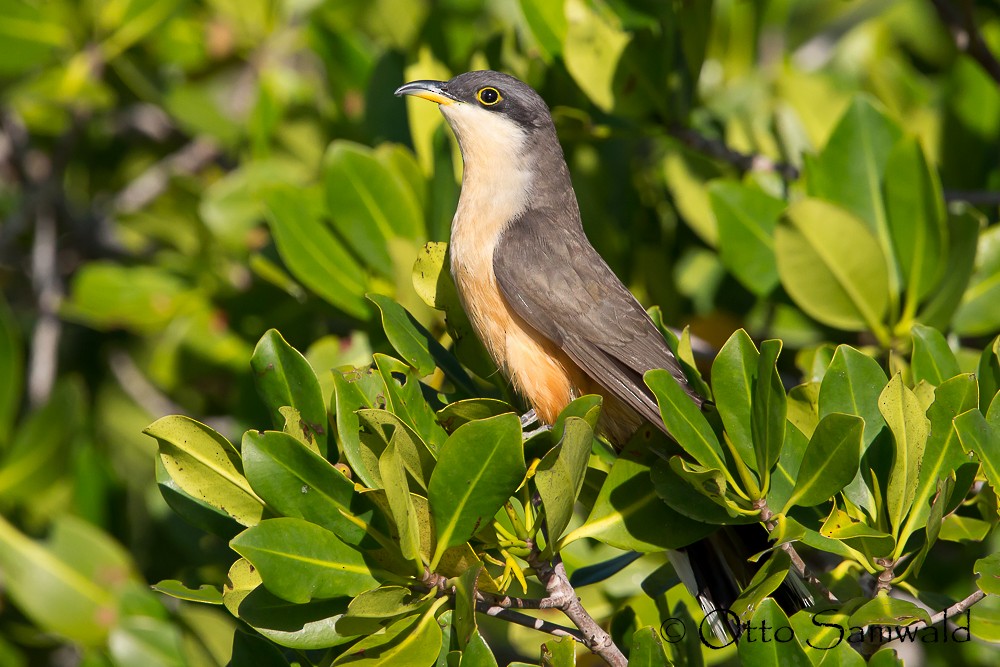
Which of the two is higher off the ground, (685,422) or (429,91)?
(429,91)

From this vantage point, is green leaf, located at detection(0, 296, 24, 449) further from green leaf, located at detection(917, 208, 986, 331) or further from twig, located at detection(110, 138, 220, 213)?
green leaf, located at detection(917, 208, 986, 331)

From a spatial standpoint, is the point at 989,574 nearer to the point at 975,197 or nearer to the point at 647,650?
the point at 647,650

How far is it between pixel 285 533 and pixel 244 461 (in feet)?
0.81

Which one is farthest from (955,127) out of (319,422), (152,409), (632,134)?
(152,409)

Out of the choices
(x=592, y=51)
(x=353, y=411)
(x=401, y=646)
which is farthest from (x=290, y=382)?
(x=592, y=51)

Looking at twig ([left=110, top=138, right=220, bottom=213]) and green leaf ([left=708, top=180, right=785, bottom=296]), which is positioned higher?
green leaf ([left=708, top=180, right=785, bottom=296])

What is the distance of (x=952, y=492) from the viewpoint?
309 cm

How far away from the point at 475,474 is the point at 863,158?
2.69 meters

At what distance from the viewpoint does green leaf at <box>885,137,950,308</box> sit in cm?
437

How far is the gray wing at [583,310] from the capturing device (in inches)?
173

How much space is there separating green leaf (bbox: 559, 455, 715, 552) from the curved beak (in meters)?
2.27

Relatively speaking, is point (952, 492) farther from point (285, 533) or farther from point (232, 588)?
point (232, 588)

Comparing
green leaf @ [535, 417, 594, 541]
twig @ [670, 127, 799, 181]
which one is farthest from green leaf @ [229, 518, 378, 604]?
twig @ [670, 127, 799, 181]

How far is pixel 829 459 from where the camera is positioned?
2.98m
